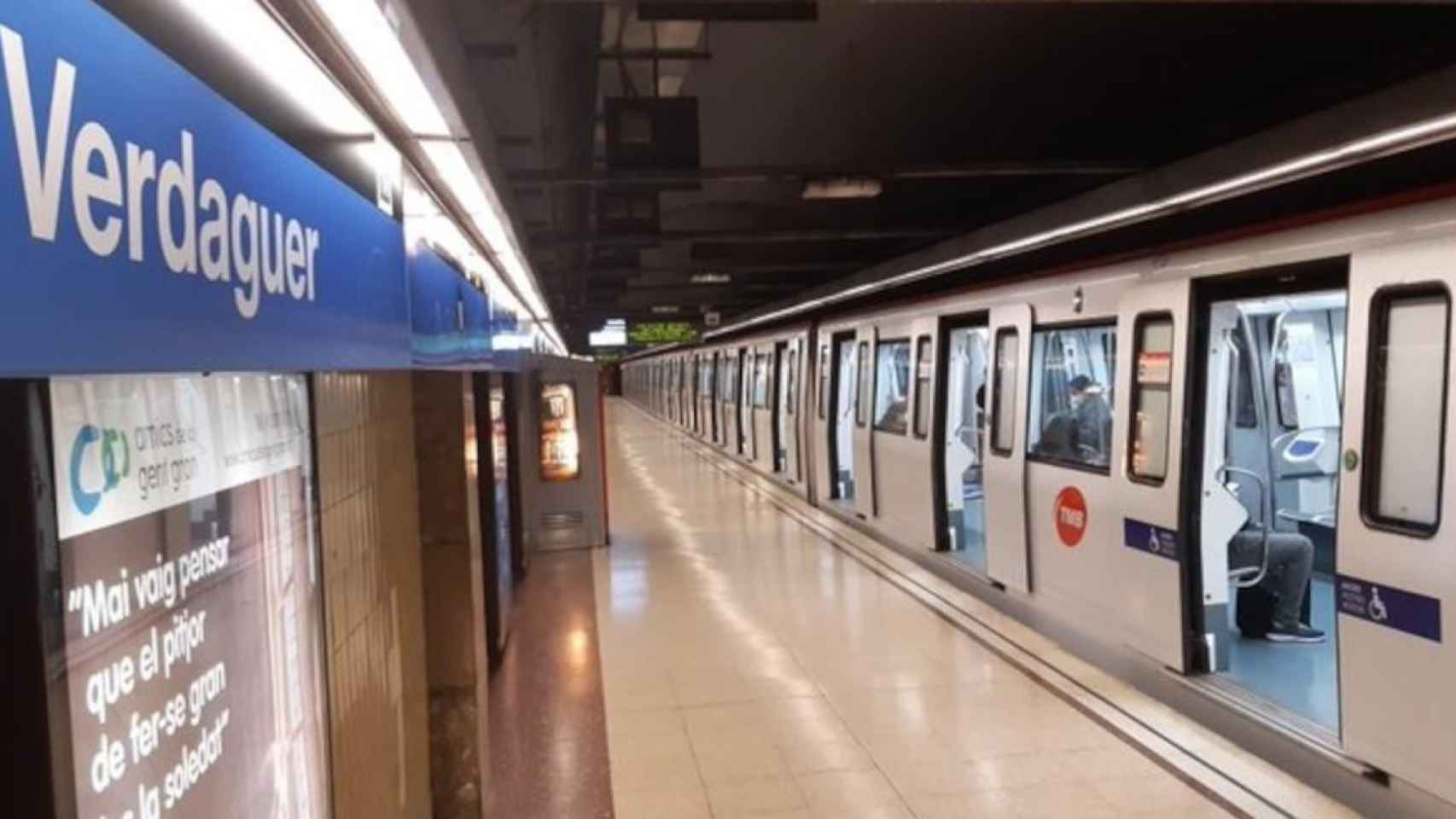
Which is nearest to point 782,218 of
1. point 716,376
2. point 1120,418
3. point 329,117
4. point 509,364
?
point 509,364

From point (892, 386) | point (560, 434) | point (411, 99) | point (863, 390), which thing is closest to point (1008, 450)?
point (892, 386)

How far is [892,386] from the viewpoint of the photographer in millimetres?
9961

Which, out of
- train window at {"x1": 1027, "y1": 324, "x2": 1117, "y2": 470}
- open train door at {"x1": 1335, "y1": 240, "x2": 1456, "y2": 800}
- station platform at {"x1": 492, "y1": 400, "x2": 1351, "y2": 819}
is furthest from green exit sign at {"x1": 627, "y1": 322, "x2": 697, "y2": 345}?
open train door at {"x1": 1335, "y1": 240, "x2": 1456, "y2": 800}

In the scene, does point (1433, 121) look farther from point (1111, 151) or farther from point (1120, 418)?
point (1111, 151)

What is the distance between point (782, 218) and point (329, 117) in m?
8.18

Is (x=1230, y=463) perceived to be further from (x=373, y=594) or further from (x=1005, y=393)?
(x=373, y=594)

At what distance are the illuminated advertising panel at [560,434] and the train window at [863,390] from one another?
2638 millimetres

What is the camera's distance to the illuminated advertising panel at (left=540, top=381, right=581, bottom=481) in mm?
10148

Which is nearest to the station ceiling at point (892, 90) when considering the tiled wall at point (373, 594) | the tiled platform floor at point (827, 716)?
the tiled wall at point (373, 594)

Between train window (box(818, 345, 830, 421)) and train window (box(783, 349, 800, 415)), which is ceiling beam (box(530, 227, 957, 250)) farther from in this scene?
train window (box(783, 349, 800, 415))

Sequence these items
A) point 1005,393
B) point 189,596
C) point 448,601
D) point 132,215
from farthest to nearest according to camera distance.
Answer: point 1005,393, point 448,601, point 189,596, point 132,215

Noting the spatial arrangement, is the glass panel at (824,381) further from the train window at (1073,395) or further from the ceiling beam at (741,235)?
the train window at (1073,395)

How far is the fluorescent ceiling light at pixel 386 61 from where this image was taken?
5.82ft

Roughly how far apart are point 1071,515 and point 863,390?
462 centimetres
